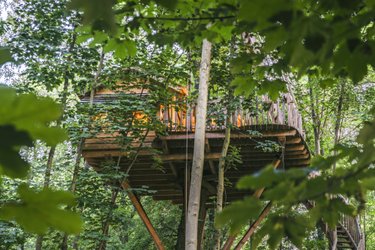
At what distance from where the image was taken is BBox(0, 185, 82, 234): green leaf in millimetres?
680

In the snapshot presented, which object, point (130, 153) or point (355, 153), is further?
point (130, 153)

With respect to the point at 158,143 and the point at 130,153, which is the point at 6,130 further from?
the point at 158,143

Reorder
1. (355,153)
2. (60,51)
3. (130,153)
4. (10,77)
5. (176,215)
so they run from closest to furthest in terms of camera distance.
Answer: (355,153)
(60,51)
(130,153)
(10,77)
(176,215)

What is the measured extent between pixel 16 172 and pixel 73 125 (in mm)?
5451

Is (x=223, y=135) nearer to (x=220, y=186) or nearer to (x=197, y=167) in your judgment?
(x=220, y=186)

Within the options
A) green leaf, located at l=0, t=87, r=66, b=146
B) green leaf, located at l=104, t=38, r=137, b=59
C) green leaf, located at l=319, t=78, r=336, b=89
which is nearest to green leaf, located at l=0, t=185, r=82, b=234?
green leaf, located at l=0, t=87, r=66, b=146

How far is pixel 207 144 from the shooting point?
25.2 feet

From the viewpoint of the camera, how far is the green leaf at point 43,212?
680 mm

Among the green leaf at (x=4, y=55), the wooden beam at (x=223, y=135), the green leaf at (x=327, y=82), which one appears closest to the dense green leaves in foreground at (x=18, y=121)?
the green leaf at (x=4, y=55)

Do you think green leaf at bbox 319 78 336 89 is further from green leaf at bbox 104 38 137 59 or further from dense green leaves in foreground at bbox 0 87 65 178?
dense green leaves in foreground at bbox 0 87 65 178

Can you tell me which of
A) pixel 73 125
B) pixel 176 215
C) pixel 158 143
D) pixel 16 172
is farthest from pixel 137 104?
pixel 176 215

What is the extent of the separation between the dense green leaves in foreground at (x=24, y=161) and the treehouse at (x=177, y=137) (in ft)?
18.0

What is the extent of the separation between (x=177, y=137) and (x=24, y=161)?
7.01 meters

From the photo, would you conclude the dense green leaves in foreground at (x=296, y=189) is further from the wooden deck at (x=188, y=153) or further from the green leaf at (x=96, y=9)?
the wooden deck at (x=188, y=153)
